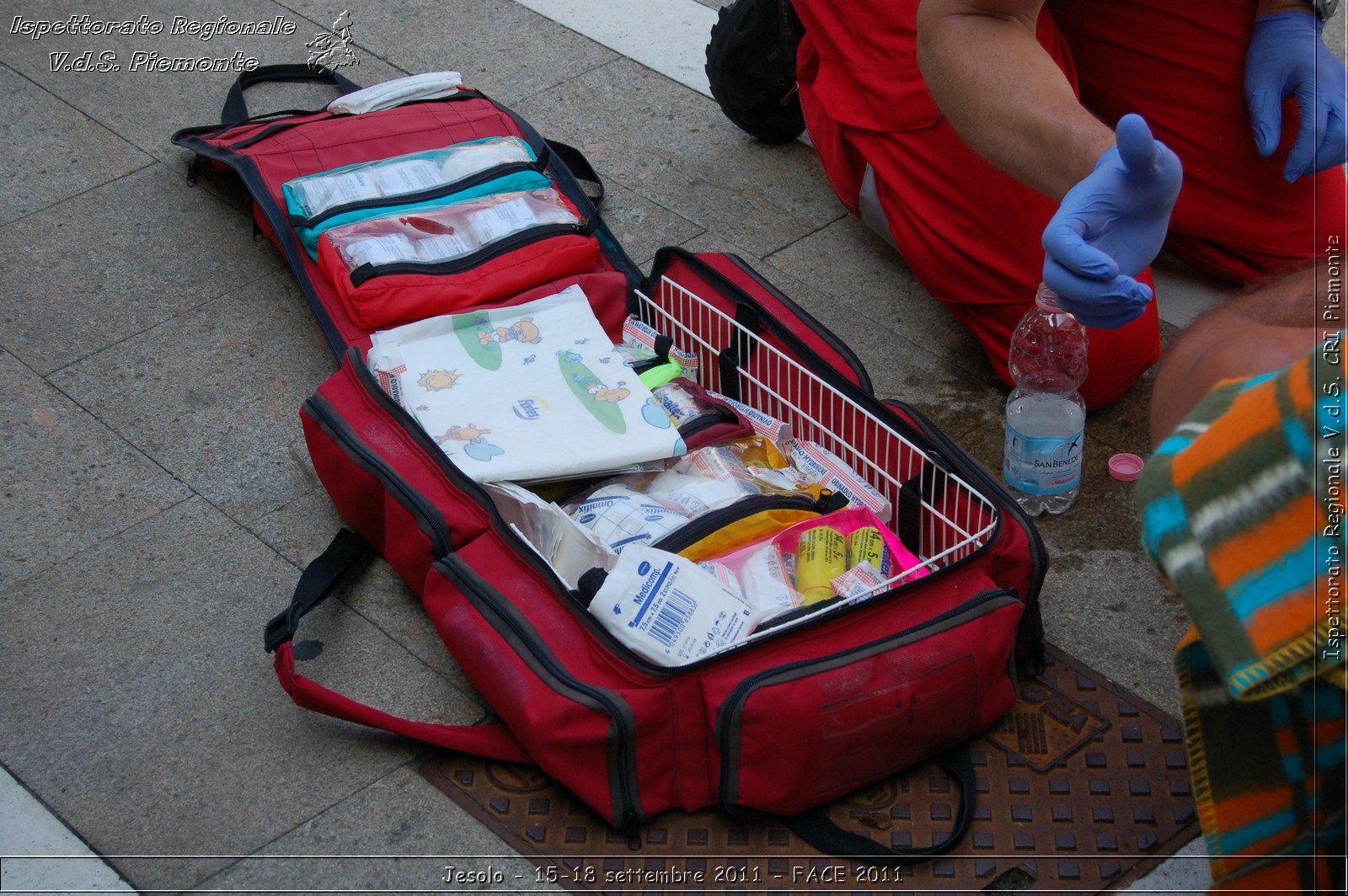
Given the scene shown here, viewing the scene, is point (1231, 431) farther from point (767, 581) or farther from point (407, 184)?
point (407, 184)

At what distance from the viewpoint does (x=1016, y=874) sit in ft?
6.11

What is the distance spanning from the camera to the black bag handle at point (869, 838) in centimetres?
185

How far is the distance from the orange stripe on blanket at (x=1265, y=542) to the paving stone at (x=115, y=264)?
258 cm

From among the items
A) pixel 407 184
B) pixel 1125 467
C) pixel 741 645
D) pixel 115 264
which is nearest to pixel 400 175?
pixel 407 184

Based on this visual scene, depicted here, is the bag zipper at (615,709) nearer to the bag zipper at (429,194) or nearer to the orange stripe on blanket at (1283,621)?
the orange stripe on blanket at (1283,621)

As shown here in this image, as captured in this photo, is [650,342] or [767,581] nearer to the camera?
[767,581]

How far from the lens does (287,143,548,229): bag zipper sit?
2.79m

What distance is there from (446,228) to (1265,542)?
2168 mm

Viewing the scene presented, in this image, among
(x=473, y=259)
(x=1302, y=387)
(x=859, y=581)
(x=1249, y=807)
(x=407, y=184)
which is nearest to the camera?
(x=1302, y=387)

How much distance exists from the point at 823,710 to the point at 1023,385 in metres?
1.07

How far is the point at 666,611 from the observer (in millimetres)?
1926

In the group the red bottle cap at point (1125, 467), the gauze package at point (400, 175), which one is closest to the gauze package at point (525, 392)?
the gauze package at point (400, 175)

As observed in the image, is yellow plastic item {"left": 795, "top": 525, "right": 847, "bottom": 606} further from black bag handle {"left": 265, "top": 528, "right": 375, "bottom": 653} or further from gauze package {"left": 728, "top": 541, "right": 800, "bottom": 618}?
black bag handle {"left": 265, "top": 528, "right": 375, "bottom": 653}

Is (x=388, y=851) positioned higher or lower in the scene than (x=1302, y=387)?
lower
